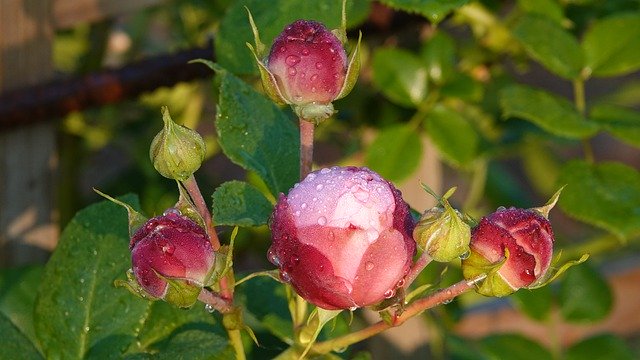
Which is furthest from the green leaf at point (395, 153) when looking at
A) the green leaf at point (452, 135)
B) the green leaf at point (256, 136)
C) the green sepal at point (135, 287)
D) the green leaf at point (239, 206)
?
the green sepal at point (135, 287)

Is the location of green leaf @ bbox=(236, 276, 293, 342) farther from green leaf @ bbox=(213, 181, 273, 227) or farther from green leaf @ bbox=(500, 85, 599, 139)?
green leaf @ bbox=(500, 85, 599, 139)

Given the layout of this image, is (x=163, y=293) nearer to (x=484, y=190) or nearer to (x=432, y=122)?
(x=432, y=122)

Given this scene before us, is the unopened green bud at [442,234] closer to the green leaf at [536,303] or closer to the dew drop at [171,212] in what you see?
the dew drop at [171,212]

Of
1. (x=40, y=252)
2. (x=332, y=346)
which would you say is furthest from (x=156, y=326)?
(x=40, y=252)

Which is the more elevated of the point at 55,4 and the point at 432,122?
the point at 55,4

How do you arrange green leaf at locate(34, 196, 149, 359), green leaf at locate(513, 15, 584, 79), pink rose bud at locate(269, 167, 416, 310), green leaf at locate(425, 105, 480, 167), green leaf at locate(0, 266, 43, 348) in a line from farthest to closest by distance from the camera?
1. green leaf at locate(425, 105, 480, 167)
2. green leaf at locate(513, 15, 584, 79)
3. green leaf at locate(0, 266, 43, 348)
4. green leaf at locate(34, 196, 149, 359)
5. pink rose bud at locate(269, 167, 416, 310)

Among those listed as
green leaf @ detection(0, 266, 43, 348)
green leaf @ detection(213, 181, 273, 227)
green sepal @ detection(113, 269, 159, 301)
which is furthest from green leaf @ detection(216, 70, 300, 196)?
green leaf @ detection(0, 266, 43, 348)
